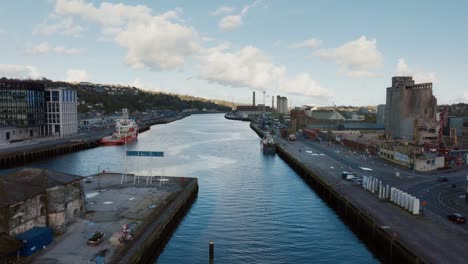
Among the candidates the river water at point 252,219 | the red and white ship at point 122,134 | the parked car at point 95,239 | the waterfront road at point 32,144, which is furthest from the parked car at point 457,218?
the red and white ship at point 122,134

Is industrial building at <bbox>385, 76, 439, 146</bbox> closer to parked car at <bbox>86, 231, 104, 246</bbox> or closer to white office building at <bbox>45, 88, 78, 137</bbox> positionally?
parked car at <bbox>86, 231, 104, 246</bbox>

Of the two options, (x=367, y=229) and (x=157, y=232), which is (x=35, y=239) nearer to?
(x=157, y=232)

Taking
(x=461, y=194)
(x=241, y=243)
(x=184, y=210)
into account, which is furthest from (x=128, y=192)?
(x=461, y=194)

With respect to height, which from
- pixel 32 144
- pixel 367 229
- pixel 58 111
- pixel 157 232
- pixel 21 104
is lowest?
pixel 367 229

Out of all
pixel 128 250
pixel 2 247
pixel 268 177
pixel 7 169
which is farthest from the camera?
pixel 7 169

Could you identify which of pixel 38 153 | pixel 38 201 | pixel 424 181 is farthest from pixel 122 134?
pixel 38 201

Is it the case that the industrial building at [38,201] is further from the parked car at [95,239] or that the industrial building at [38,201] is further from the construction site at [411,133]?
the construction site at [411,133]

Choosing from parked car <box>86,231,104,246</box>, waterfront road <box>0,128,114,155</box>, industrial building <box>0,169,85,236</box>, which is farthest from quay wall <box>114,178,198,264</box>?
waterfront road <box>0,128,114,155</box>

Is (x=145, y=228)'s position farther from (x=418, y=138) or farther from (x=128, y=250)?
(x=418, y=138)
